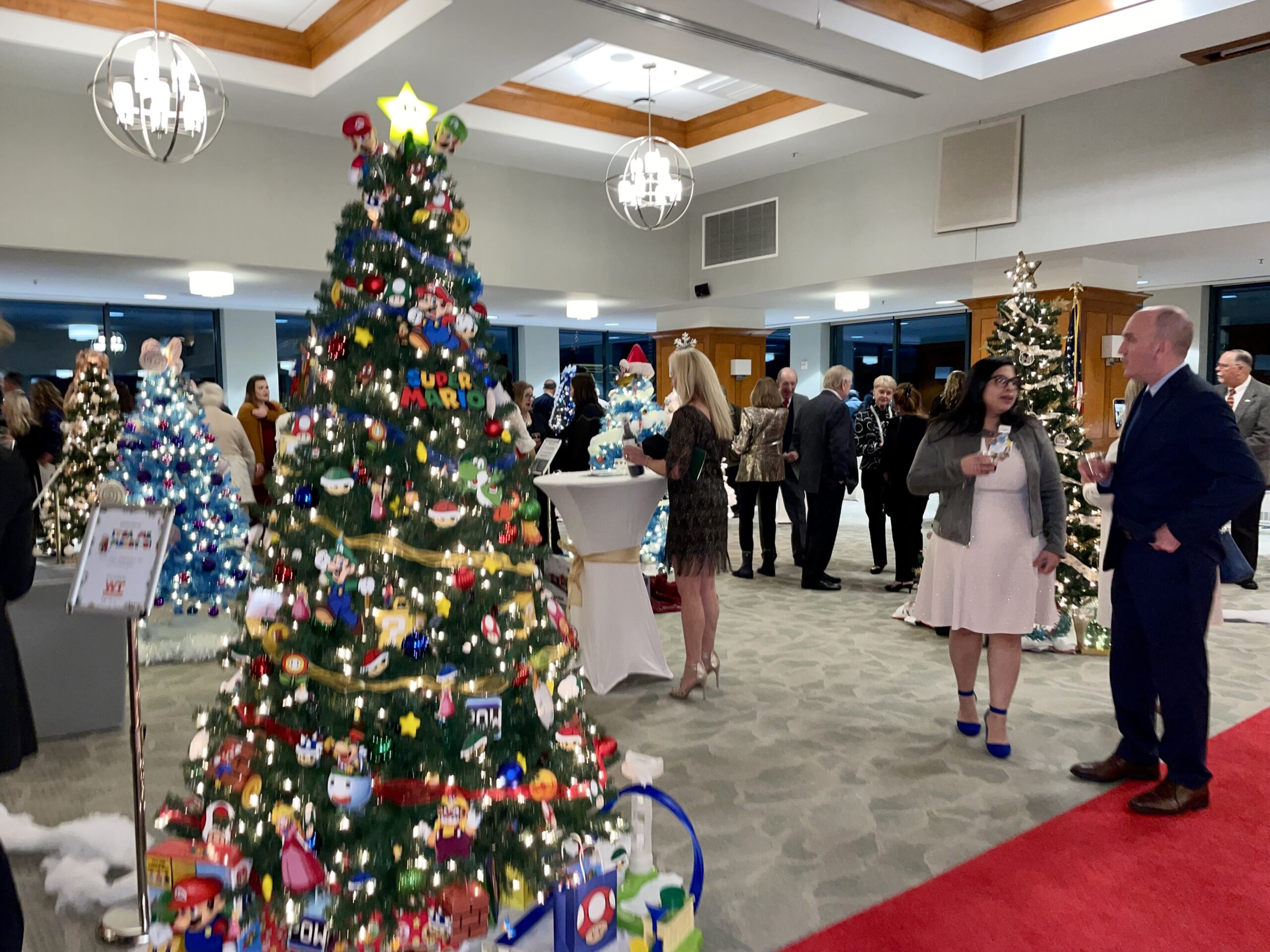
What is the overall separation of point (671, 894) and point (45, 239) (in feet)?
24.5

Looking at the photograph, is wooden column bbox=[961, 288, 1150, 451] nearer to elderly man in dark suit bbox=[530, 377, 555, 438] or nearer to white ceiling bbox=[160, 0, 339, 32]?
elderly man in dark suit bbox=[530, 377, 555, 438]

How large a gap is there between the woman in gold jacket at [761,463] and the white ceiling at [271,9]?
14.2ft

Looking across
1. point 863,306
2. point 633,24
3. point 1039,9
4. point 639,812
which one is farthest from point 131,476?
point 863,306

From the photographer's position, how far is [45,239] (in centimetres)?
700

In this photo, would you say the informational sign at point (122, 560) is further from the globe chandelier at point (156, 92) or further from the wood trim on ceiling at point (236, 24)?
the wood trim on ceiling at point (236, 24)

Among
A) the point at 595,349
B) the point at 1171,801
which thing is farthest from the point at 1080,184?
the point at 595,349

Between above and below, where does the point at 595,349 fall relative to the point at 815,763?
above

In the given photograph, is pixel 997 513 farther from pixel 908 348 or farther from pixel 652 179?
pixel 908 348

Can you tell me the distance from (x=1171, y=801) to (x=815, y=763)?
4.10 feet

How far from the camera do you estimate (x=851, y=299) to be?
1078cm

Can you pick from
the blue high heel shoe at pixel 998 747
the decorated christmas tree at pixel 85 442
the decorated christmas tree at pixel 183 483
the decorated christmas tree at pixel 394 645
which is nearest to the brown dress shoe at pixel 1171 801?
the blue high heel shoe at pixel 998 747

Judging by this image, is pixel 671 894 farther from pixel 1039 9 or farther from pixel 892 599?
pixel 1039 9

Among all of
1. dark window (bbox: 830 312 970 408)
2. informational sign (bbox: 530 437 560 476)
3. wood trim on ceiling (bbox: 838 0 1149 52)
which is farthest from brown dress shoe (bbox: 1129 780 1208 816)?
dark window (bbox: 830 312 970 408)

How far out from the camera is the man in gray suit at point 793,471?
23.0 ft
